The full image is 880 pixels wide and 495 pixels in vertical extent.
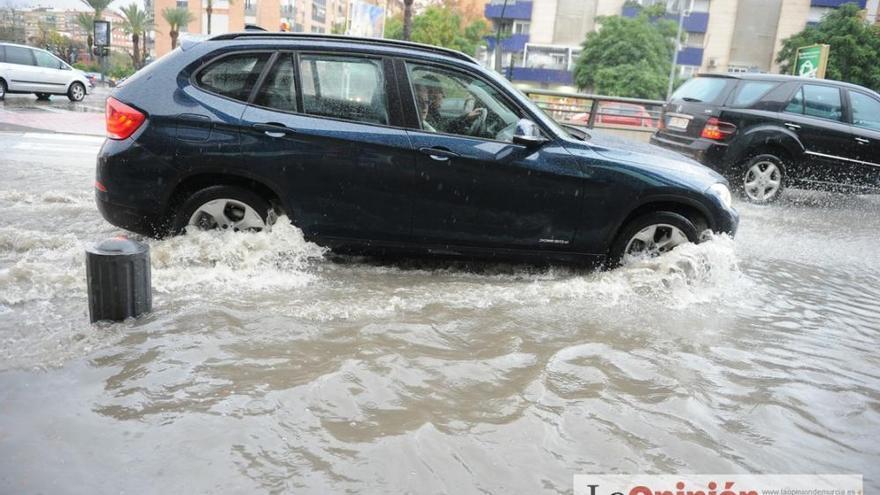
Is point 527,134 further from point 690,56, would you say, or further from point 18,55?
point 690,56

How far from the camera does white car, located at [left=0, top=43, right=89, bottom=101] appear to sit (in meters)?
19.5

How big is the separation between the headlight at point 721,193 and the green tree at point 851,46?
39516mm

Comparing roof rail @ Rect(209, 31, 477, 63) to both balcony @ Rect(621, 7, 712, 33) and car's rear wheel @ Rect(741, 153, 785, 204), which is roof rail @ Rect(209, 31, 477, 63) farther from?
balcony @ Rect(621, 7, 712, 33)

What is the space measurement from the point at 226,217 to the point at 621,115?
35.8 ft

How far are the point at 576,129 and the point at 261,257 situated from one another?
8.91 feet

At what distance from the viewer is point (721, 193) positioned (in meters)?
4.93

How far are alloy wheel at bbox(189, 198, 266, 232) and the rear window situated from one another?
7208 millimetres

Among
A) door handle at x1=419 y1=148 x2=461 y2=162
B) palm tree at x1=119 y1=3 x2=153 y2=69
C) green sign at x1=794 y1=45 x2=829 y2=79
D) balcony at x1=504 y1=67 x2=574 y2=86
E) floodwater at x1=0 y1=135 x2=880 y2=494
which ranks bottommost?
floodwater at x1=0 y1=135 x2=880 y2=494

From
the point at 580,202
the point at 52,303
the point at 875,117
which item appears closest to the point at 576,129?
the point at 580,202

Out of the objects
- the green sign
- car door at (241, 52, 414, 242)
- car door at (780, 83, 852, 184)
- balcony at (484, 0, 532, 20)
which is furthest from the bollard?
balcony at (484, 0, 532, 20)

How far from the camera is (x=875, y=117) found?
9414 millimetres

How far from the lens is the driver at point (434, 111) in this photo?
182 inches

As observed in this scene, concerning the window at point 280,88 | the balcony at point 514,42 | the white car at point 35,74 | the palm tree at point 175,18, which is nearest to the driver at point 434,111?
the window at point 280,88

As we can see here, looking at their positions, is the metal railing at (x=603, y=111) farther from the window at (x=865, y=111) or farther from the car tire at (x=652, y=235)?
the car tire at (x=652, y=235)
